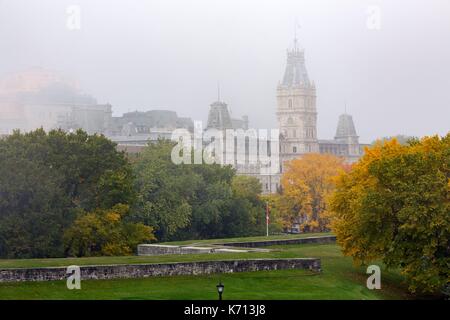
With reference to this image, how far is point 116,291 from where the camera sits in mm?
53531

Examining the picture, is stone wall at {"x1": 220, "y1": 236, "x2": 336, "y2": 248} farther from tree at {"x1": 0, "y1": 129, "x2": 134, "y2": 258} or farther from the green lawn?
the green lawn

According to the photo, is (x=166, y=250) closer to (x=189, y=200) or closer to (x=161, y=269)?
(x=161, y=269)

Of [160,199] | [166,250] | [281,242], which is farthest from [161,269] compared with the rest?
[160,199]

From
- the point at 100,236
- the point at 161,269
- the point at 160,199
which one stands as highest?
the point at 160,199

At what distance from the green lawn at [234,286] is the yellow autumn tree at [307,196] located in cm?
5903

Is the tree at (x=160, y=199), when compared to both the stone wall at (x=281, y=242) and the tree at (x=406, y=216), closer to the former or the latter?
the stone wall at (x=281, y=242)

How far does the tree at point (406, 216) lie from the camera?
60.9 metres

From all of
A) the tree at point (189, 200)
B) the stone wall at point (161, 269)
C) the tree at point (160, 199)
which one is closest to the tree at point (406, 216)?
the stone wall at point (161, 269)

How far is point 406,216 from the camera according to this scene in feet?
202

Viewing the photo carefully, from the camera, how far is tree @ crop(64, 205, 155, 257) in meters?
75.1

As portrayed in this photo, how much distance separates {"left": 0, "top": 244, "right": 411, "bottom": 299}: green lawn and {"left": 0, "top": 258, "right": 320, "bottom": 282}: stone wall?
412mm

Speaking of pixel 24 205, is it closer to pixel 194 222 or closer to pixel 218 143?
pixel 194 222

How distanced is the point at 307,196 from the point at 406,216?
6501 centimetres

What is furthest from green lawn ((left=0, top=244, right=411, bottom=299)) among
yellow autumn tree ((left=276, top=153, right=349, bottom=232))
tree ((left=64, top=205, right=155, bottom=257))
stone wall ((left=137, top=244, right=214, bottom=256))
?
yellow autumn tree ((left=276, top=153, right=349, bottom=232))
